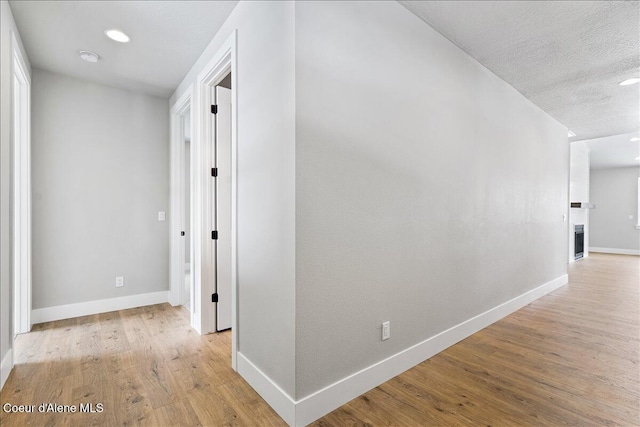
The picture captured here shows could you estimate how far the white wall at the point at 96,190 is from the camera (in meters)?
3.24

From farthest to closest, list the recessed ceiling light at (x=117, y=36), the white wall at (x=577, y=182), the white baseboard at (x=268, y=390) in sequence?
the white wall at (x=577, y=182) < the recessed ceiling light at (x=117, y=36) < the white baseboard at (x=268, y=390)

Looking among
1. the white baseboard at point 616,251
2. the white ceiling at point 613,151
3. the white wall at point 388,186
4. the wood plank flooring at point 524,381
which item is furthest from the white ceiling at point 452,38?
the white baseboard at point 616,251

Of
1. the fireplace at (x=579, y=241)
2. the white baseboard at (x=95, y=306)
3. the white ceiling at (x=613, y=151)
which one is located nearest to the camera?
the white baseboard at (x=95, y=306)

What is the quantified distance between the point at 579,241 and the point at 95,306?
10428mm

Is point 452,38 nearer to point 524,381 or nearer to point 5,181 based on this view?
point 524,381

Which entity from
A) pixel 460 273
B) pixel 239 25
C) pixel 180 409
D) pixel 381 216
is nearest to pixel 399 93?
pixel 381 216

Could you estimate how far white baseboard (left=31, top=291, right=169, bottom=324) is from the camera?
321cm

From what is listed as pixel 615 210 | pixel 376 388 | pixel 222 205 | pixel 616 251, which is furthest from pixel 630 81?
pixel 616 251

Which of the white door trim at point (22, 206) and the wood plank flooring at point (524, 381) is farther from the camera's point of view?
the white door trim at point (22, 206)

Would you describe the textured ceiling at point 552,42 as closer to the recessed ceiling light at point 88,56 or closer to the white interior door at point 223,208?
the white interior door at point 223,208

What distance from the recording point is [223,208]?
9.83ft

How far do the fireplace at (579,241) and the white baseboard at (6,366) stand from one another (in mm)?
10336

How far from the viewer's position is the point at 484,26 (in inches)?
94.9

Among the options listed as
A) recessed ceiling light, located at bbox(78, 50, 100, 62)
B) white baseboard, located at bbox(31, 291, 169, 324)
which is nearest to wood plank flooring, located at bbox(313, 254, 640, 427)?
white baseboard, located at bbox(31, 291, 169, 324)
